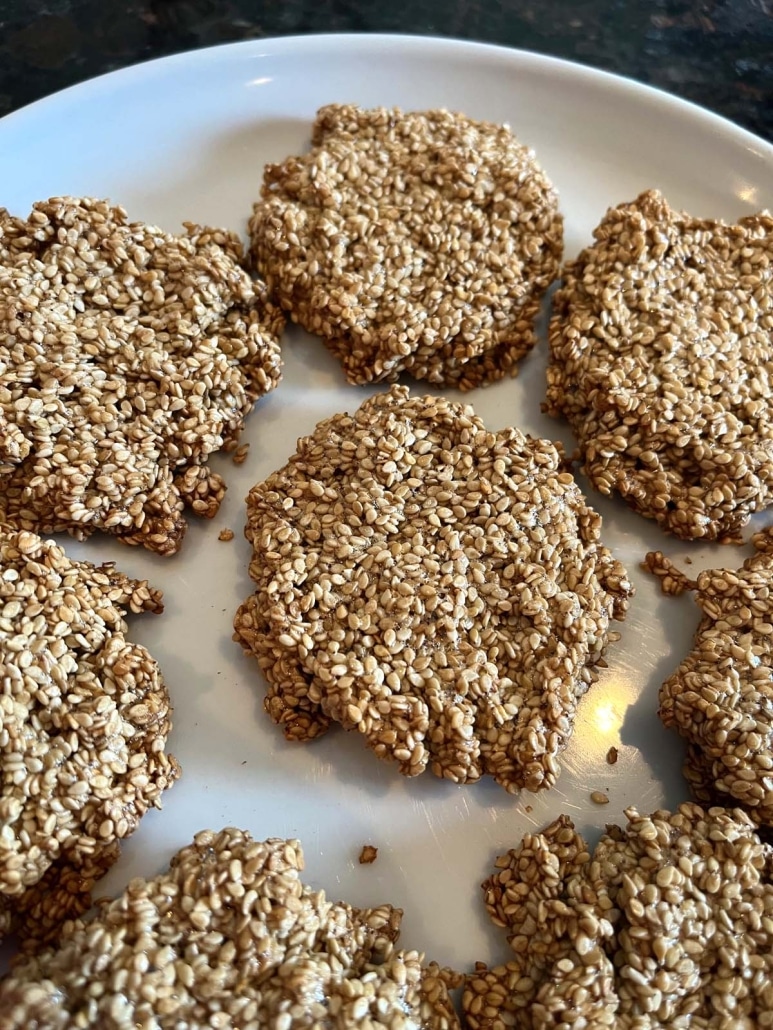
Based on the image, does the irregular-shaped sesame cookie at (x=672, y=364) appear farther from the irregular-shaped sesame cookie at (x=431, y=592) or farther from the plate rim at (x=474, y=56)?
the plate rim at (x=474, y=56)

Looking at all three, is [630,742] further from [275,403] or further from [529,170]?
[529,170]

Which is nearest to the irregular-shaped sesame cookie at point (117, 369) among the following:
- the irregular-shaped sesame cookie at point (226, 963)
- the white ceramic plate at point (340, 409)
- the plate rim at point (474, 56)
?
the white ceramic plate at point (340, 409)

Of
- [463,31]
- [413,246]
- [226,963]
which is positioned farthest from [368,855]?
[463,31]

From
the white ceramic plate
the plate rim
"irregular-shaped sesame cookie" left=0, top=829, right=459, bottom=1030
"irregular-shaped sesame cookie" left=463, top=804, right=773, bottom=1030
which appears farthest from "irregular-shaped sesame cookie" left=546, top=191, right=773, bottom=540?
"irregular-shaped sesame cookie" left=0, top=829, right=459, bottom=1030

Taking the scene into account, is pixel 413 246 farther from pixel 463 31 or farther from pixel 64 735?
pixel 64 735

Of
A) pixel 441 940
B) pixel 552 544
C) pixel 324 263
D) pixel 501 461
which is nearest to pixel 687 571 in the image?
pixel 552 544

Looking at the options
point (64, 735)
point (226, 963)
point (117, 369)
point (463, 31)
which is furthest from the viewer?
point (463, 31)

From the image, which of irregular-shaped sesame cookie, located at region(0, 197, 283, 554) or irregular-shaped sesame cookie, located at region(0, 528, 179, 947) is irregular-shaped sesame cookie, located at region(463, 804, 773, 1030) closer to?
irregular-shaped sesame cookie, located at region(0, 528, 179, 947)
